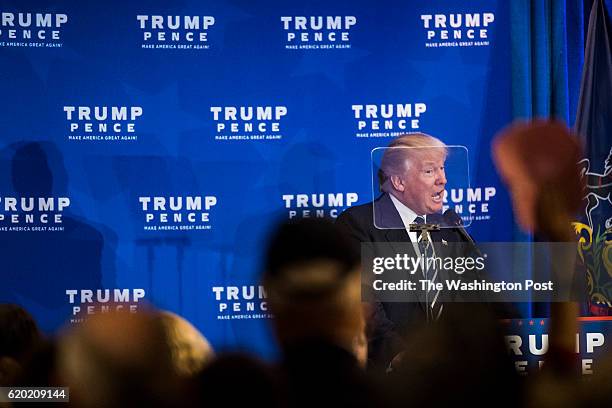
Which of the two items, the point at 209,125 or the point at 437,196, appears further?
the point at 209,125

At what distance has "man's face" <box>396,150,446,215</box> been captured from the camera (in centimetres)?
322

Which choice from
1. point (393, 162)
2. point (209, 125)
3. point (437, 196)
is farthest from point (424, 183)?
point (209, 125)

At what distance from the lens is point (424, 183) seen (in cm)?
327

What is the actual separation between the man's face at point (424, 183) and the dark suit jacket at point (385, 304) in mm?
100

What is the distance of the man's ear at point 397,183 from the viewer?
3390mm

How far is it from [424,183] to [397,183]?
0.57 ft

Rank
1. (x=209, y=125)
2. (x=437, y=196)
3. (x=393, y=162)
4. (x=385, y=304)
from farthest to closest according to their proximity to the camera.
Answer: (x=209, y=125), (x=385, y=304), (x=393, y=162), (x=437, y=196)

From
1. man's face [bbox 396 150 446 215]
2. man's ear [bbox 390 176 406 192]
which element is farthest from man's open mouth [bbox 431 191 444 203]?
man's ear [bbox 390 176 406 192]

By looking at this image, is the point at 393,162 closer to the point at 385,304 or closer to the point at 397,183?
the point at 397,183

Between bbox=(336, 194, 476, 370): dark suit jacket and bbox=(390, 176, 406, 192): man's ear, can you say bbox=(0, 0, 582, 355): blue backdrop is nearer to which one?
bbox=(336, 194, 476, 370): dark suit jacket

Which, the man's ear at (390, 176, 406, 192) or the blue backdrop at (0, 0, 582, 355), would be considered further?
the blue backdrop at (0, 0, 582, 355)

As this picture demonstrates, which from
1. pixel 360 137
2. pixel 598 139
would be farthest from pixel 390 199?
pixel 598 139

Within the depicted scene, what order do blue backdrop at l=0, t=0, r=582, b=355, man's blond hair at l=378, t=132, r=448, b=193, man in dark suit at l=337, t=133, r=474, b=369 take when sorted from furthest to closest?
blue backdrop at l=0, t=0, r=582, b=355 → man's blond hair at l=378, t=132, r=448, b=193 → man in dark suit at l=337, t=133, r=474, b=369

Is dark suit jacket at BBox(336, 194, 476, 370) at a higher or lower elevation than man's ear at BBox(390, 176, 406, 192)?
lower
